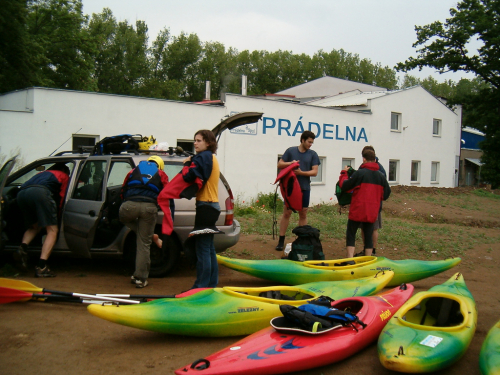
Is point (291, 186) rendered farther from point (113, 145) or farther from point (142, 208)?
point (113, 145)

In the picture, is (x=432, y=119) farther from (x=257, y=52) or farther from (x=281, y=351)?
(x=257, y=52)

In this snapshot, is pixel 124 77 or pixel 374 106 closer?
pixel 374 106

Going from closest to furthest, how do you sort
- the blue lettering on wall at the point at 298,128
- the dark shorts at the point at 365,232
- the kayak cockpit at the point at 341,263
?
1. the kayak cockpit at the point at 341,263
2. the dark shorts at the point at 365,232
3. the blue lettering on wall at the point at 298,128

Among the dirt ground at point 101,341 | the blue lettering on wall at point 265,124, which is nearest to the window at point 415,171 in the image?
the blue lettering on wall at point 265,124

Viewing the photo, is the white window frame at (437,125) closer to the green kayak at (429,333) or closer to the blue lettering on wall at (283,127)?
the blue lettering on wall at (283,127)

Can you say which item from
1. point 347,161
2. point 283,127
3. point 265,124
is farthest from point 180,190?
point 347,161

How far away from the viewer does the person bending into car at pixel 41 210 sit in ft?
18.9

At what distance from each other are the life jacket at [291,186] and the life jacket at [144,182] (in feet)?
7.65

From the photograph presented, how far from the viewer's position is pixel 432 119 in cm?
2470

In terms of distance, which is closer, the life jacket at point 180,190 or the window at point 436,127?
the life jacket at point 180,190

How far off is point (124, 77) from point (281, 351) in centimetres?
4250

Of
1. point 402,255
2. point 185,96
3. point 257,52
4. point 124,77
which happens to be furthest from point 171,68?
point 402,255

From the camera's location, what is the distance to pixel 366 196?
22.5ft

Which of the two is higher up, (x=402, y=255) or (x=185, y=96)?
(x=185, y=96)
